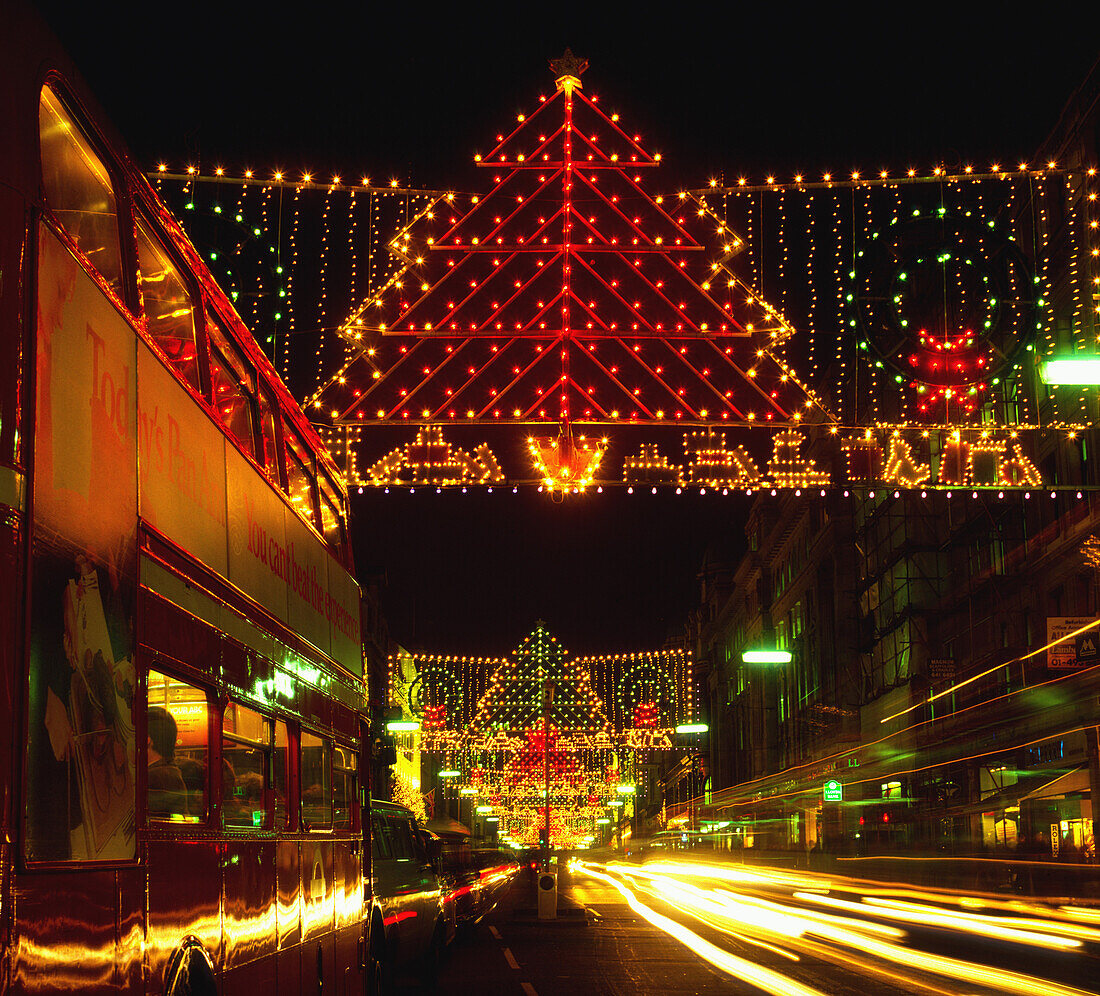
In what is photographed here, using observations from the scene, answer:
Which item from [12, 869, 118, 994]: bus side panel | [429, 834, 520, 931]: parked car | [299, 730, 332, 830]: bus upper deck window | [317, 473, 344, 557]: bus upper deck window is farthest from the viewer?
[429, 834, 520, 931]: parked car

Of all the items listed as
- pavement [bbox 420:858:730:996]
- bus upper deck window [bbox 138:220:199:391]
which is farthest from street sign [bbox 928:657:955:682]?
bus upper deck window [bbox 138:220:199:391]

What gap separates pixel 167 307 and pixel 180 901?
2.93 meters

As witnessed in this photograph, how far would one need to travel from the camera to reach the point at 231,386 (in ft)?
28.8

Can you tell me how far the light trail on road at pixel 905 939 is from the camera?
16953mm

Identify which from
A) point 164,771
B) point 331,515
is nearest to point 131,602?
point 164,771

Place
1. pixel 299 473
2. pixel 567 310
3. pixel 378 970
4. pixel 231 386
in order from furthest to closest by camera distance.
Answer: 1. pixel 567 310
2. pixel 378 970
3. pixel 299 473
4. pixel 231 386

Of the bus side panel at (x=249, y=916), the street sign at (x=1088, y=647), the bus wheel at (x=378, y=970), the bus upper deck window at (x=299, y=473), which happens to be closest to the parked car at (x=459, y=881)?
the bus wheel at (x=378, y=970)

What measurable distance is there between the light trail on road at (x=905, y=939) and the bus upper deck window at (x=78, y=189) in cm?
1224

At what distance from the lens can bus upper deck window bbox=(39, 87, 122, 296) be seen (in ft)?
17.8

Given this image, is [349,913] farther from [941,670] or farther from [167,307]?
[941,670]

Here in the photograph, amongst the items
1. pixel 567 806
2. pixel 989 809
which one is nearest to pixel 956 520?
pixel 989 809

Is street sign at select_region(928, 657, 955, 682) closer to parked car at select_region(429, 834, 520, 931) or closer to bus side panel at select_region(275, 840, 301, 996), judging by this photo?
parked car at select_region(429, 834, 520, 931)

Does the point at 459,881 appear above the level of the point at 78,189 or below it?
below

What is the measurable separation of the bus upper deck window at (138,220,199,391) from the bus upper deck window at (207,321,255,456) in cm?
42
